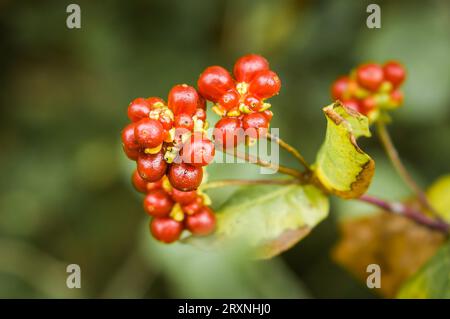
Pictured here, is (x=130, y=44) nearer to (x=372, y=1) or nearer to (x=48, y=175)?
(x=48, y=175)

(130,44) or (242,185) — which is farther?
(130,44)

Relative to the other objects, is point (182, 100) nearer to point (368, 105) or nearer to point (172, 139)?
point (172, 139)

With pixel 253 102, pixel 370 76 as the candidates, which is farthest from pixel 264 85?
pixel 370 76

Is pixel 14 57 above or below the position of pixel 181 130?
above

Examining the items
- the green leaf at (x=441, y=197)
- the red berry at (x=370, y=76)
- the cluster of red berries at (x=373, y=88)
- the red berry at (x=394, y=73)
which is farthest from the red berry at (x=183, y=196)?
the green leaf at (x=441, y=197)

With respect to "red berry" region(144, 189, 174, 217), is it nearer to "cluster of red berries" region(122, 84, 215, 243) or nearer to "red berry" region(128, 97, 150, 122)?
"cluster of red berries" region(122, 84, 215, 243)

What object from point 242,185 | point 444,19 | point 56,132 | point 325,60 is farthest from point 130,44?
point 242,185
